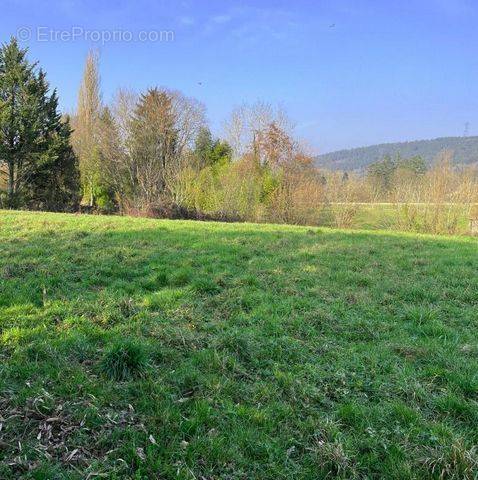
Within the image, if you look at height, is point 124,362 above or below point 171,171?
below

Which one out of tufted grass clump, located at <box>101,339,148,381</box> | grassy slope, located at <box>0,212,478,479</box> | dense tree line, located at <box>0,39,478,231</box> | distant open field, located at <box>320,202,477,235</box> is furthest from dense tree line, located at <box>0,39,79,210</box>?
tufted grass clump, located at <box>101,339,148,381</box>

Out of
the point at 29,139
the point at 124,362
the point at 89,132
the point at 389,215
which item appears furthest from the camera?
the point at 89,132

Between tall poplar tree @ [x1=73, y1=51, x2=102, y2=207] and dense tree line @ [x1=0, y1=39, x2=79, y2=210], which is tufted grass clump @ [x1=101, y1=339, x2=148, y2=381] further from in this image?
tall poplar tree @ [x1=73, y1=51, x2=102, y2=207]

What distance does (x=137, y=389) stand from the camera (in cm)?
334

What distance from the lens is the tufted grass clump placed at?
354 centimetres

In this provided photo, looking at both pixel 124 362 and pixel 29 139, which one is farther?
pixel 29 139

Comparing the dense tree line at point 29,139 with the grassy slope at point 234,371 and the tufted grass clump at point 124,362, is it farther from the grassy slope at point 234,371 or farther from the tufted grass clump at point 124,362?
the tufted grass clump at point 124,362

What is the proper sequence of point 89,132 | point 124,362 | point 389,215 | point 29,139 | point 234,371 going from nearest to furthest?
1. point 124,362
2. point 234,371
3. point 389,215
4. point 29,139
5. point 89,132

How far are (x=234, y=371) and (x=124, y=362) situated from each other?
0.98 metres

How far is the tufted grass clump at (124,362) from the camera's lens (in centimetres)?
354

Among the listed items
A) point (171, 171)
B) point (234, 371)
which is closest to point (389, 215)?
point (171, 171)

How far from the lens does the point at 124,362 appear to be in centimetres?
361

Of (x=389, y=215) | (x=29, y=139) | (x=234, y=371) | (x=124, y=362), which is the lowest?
(x=234, y=371)

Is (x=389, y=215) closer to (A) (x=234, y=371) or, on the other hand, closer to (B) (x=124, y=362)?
(A) (x=234, y=371)
